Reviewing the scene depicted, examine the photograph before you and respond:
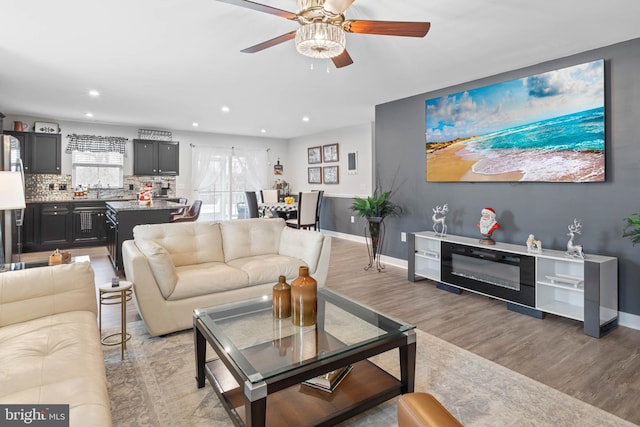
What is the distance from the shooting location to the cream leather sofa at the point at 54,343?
128 cm

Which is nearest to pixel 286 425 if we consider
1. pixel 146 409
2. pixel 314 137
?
pixel 146 409

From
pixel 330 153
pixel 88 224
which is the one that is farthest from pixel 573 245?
pixel 88 224

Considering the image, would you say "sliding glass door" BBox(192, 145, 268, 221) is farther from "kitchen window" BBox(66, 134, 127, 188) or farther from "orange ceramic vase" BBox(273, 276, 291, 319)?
"orange ceramic vase" BBox(273, 276, 291, 319)

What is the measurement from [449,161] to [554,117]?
123 centimetres

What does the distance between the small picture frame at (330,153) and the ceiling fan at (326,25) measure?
580cm

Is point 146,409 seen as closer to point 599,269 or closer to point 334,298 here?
point 334,298

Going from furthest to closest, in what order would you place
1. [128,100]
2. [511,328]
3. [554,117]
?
[128,100], [554,117], [511,328]

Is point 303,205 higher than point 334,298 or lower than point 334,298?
higher

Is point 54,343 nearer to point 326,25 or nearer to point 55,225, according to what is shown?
point 326,25

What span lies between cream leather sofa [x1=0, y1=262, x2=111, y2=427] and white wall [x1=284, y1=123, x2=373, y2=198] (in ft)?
18.7

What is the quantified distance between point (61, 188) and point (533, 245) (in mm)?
8028

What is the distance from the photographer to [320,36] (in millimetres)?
2068

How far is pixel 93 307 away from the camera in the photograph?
7.47ft

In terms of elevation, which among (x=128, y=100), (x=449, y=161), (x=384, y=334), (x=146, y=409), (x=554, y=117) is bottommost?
(x=146, y=409)
